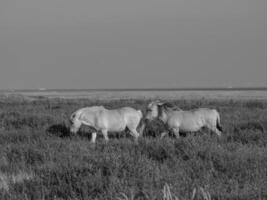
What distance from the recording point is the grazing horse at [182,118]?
14719 millimetres

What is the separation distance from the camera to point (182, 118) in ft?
48.5

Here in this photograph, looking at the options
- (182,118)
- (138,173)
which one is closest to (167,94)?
(182,118)

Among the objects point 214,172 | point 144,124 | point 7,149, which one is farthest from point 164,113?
point 214,172

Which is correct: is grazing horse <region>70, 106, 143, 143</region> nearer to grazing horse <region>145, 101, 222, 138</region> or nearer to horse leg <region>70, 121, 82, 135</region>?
horse leg <region>70, 121, 82, 135</region>

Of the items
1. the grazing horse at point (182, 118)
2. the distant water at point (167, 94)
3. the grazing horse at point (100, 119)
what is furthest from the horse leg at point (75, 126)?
the distant water at point (167, 94)

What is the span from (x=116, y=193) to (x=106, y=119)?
818cm

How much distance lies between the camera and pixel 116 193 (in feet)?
19.2

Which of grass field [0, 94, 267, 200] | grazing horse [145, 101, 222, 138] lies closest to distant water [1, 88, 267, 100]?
grazing horse [145, 101, 222, 138]

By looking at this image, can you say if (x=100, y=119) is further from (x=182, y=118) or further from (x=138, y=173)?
(x=138, y=173)

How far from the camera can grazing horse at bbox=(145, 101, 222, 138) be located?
14719 mm

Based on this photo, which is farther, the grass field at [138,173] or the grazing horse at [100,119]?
the grazing horse at [100,119]

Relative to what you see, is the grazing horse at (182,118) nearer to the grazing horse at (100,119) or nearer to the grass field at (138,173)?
the grazing horse at (100,119)

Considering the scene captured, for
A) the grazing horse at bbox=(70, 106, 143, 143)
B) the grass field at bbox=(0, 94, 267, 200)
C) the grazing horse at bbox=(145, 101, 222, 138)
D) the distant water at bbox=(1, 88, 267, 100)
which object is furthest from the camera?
the distant water at bbox=(1, 88, 267, 100)

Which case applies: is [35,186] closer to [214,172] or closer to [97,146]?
[214,172]
